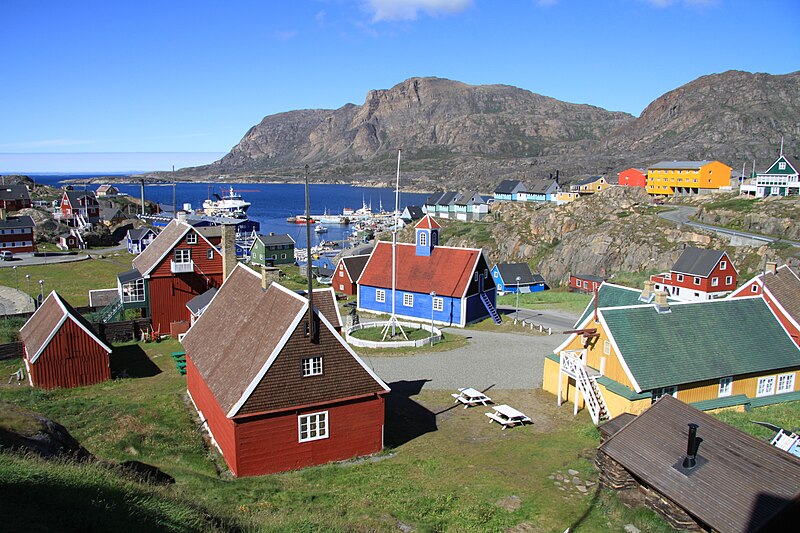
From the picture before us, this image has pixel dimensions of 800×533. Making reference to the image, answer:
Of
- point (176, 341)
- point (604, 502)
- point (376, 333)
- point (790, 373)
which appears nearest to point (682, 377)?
point (790, 373)

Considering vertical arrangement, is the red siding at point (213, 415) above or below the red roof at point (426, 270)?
below

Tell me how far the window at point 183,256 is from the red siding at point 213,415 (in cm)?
1579

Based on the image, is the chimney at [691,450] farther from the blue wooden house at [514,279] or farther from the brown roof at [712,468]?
the blue wooden house at [514,279]

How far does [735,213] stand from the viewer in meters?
75.2

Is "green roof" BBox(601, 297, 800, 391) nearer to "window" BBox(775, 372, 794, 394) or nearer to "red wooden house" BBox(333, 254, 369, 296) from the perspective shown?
"window" BBox(775, 372, 794, 394)

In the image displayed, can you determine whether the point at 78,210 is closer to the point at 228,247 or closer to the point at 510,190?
the point at 228,247

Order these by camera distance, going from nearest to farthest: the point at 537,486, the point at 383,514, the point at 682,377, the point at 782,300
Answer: the point at 383,514 → the point at 537,486 → the point at 682,377 → the point at 782,300

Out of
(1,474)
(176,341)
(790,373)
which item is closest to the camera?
(1,474)

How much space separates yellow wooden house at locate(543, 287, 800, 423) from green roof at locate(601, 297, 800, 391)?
0.05m

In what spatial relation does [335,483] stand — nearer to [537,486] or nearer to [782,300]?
[537,486]

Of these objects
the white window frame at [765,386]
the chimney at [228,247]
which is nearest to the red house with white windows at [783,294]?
the white window frame at [765,386]

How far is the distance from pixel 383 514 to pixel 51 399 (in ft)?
62.7

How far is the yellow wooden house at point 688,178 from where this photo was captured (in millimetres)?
106875

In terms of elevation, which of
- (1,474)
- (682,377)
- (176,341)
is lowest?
(176,341)
